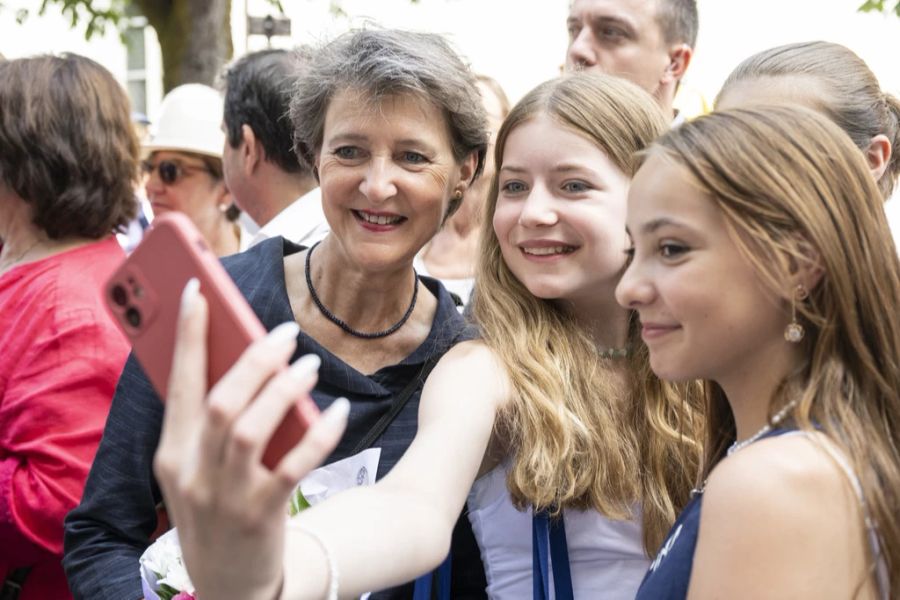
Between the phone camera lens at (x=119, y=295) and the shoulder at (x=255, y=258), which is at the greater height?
the phone camera lens at (x=119, y=295)

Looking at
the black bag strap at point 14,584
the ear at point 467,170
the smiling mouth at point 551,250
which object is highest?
the ear at point 467,170

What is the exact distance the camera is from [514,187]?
2.58 meters

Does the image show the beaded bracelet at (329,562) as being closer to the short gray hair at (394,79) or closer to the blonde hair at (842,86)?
the short gray hair at (394,79)

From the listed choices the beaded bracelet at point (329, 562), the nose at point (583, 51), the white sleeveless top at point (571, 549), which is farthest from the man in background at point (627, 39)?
the beaded bracelet at point (329, 562)

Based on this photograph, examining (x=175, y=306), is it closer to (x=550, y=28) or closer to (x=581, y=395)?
(x=581, y=395)

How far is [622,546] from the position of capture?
7.82 feet

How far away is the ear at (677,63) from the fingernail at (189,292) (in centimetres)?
363

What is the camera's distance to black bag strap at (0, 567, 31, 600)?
124 inches

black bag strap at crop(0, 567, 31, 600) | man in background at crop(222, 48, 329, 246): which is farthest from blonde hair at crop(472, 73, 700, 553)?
man in background at crop(222, 48, 329, 246)

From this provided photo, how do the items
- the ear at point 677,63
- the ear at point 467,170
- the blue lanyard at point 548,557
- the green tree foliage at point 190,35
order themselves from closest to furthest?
the blue lanyard at point 548,557, the ear at point 467,170, the ear at point 677,63, the green tree foliage at point 190,35

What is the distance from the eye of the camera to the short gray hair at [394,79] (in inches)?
103

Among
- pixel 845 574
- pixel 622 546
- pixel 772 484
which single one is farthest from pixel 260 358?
pixel 622 546

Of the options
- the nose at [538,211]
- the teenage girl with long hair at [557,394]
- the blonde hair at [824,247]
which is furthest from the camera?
the nose at [538,211]

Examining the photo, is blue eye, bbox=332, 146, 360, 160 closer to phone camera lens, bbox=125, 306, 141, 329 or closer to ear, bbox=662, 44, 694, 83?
phone camera lens, bbox=125, 306, 141, 329
